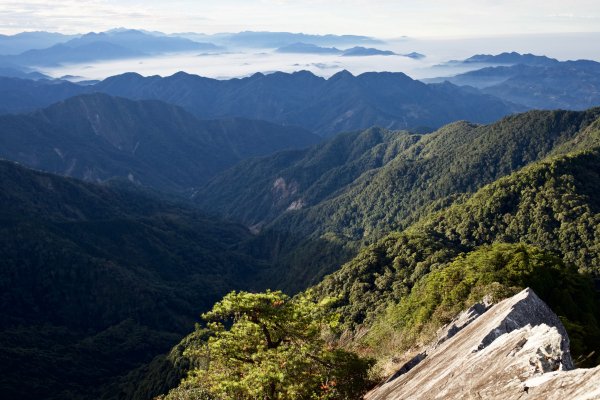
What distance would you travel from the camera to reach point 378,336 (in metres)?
50.6

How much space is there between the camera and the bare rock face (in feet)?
58.0

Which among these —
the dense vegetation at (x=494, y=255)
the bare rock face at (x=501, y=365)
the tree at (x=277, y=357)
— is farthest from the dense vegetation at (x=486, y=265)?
the bare rock face at (x=501, y=365)

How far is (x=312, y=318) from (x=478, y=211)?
94304 mm

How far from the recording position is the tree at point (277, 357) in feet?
98.1

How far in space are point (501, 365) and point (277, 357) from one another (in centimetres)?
1361

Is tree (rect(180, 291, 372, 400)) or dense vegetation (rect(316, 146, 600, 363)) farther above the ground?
tree (rect(180, 291, 372, 400))

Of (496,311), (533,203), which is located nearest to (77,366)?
(533,203)

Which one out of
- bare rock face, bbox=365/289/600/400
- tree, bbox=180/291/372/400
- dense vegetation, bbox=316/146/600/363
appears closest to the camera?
bare rock face, bbox=365/289/600/400

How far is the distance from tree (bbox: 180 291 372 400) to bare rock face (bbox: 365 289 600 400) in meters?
2.57

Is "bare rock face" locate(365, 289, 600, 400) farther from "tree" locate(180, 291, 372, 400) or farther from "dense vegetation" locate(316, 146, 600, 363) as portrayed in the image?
"dense vegetation" locate(316, 146, 600, 363)

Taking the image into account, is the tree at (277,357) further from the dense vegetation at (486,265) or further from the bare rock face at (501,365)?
the dense vegetation at (486,265)

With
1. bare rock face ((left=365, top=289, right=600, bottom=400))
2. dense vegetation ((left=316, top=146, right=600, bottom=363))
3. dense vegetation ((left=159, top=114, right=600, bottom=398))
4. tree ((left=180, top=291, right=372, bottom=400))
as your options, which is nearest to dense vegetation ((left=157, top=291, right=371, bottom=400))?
tree ((left=180, top=291, right=372, bottom=400))

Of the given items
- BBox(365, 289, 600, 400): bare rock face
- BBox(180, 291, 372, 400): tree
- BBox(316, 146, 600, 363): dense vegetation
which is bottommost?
BBox(316, 146, 600, 363): dense vegetation

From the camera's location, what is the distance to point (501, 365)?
21219 mm
